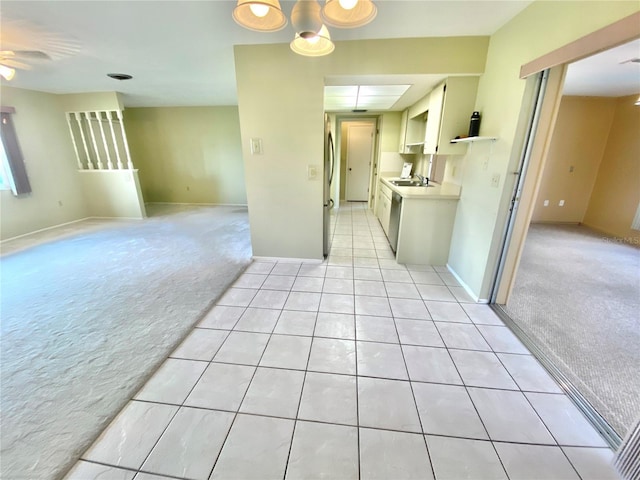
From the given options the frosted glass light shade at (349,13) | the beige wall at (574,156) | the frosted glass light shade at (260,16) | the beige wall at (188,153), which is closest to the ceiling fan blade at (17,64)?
the beige wall at (188,153)

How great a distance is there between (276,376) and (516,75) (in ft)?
9.35

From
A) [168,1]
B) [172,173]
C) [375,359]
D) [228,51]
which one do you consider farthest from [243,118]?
[172,173]

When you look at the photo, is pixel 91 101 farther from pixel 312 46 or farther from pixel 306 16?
pixel 306 16

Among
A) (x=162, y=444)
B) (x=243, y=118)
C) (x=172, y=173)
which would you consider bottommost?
(x=162, y=444)

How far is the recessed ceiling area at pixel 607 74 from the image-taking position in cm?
240

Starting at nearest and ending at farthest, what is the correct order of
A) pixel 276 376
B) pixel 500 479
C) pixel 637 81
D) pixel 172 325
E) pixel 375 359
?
pixel 500 479, pixel 276 376, pixel 375 359, pixel 172 325, pixel 637 81

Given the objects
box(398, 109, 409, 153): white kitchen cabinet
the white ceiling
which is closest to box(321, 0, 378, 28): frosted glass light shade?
the white ceiling

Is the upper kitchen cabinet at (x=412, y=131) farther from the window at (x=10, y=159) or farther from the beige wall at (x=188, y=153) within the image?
the window at (x=10, y=159)

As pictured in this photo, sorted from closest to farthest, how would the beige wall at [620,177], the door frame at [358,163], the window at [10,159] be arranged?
the window at [10,159] → the beige wall at [620,177] → the door frame at [358,163]

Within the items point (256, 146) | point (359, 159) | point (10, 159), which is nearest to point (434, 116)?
point (256, 146)

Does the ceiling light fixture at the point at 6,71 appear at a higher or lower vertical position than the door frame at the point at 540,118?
higher

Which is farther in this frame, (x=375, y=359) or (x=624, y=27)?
(x=375, y=359)

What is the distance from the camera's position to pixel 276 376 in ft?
5.46

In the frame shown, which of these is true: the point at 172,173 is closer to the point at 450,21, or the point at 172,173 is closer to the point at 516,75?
the point at 450,21
